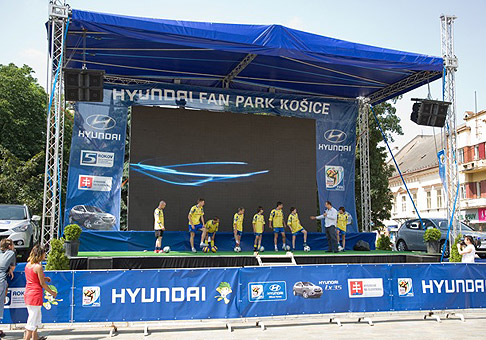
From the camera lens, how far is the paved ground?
8.03 m

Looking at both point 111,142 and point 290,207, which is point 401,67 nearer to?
point 290,207

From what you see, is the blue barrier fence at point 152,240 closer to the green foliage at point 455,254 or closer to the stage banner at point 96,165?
the stage banner at point 96,165

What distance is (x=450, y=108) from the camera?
14570 mm

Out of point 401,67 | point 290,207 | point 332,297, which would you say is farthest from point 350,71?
point 332,297

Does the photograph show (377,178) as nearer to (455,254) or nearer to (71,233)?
(455,254)

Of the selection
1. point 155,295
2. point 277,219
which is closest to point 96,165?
point 277,219

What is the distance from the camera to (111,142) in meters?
15.9

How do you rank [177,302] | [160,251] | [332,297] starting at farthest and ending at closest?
[160,251] → [332,297] → [177,302]

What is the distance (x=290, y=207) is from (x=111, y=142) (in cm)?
656

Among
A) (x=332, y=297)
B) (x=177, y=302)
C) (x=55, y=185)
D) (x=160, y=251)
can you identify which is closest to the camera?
(x=177, y=302)

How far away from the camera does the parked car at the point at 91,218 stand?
49.8ft

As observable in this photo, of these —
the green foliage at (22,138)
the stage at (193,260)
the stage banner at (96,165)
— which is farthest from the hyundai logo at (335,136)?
the green foliage at (22,138)

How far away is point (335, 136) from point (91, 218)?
9.38 m

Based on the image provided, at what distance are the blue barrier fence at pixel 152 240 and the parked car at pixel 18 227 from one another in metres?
1.59
